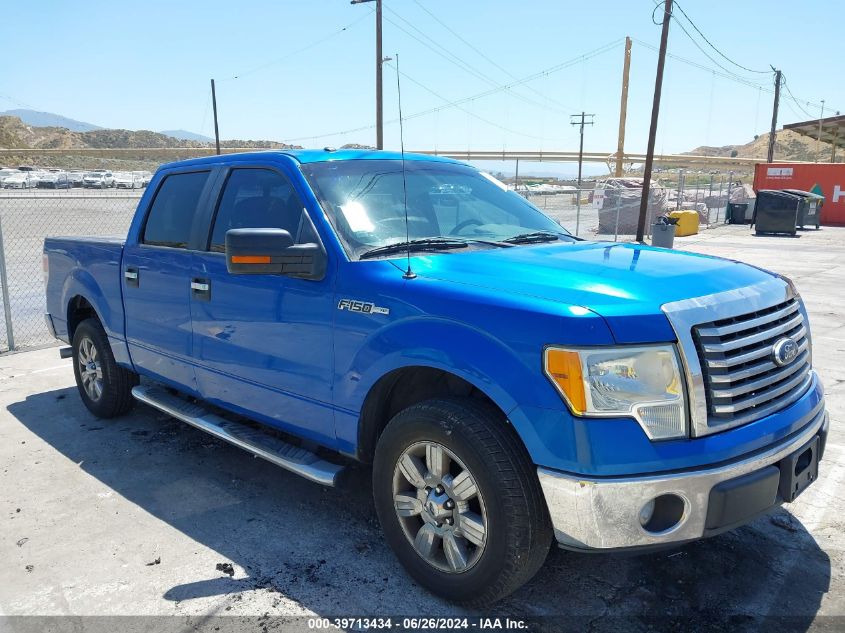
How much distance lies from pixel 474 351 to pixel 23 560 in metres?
2.52

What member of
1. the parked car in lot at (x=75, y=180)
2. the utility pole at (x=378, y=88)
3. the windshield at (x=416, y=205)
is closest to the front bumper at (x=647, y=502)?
the windshield at (x=416, y=205)

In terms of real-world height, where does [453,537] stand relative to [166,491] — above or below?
above

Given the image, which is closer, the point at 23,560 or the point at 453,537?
the point at 453,537

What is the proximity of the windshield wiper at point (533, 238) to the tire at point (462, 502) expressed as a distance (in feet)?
3.94

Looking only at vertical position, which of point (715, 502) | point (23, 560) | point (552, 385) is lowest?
point (23, 560)

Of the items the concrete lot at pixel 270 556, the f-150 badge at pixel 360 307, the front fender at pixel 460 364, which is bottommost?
the concrete lot at pixel 270 556

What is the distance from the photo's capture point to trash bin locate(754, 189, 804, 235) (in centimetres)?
2242

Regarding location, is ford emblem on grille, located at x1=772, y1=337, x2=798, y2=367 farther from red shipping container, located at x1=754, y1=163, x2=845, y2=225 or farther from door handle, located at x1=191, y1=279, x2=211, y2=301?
red shipping container, located at x1=754, y1=163, x2=845, y2=225

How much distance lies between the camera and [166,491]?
407 centimetres

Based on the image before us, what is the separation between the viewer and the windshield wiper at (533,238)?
3.65 meters

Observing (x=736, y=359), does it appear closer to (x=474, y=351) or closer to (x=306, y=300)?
(x=474, y=351)

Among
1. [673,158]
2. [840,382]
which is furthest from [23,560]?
[673,158]

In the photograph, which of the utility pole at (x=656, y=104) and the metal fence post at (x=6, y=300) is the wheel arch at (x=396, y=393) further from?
the utility pole at (x=656, y=104)

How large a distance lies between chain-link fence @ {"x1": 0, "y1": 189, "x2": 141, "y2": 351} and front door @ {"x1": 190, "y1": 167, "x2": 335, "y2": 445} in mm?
2677
